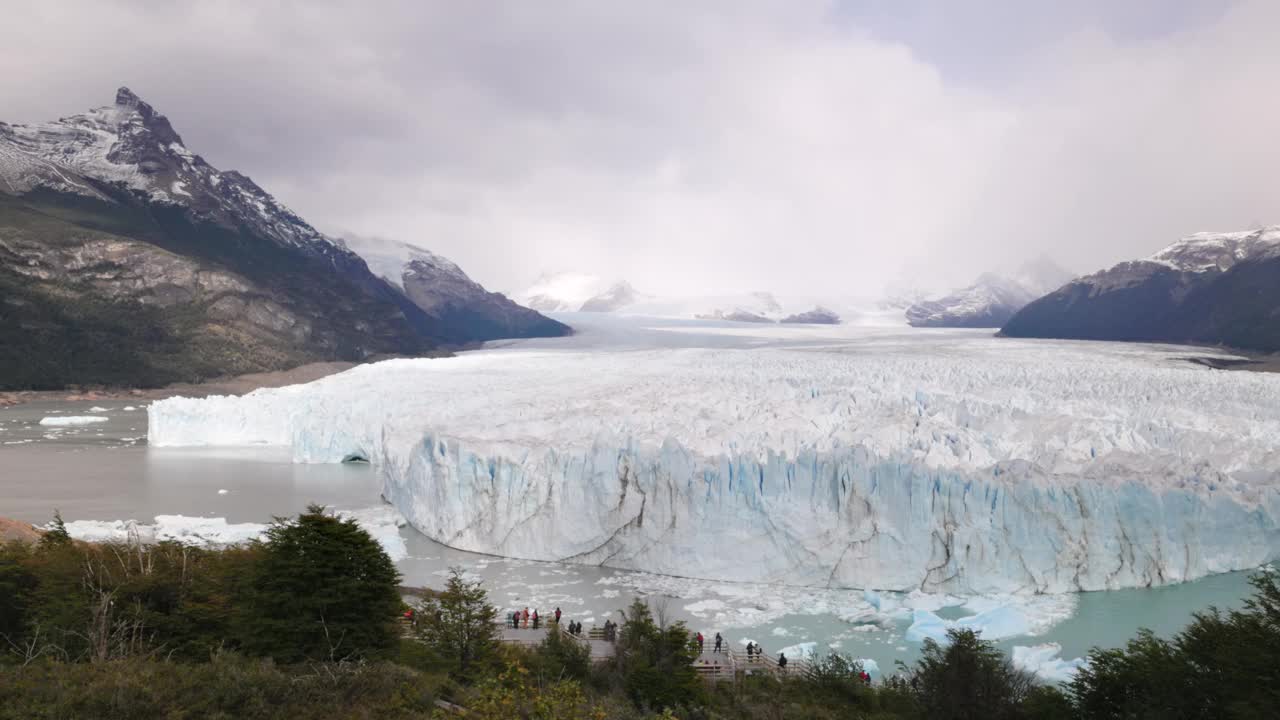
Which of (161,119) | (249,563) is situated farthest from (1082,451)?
(161,119)

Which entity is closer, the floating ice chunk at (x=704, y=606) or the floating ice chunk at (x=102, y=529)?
the floating ice chunk at (x=704, y=606)

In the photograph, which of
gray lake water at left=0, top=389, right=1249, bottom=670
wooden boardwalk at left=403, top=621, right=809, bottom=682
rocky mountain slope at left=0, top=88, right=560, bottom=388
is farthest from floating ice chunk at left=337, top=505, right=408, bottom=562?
rocky mountain slope at left=0, top=88, right=560, bottom=388

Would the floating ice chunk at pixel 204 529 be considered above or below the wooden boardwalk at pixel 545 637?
above

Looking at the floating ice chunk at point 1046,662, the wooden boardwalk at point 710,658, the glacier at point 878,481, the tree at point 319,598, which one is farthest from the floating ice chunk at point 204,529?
the floating ice chunk at point 1046,662

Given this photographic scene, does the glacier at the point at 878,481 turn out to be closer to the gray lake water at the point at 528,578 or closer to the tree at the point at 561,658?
the gray lake water at the point at 528,578

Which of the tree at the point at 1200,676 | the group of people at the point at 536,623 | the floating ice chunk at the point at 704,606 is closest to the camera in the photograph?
the tree at the point at 1200,676

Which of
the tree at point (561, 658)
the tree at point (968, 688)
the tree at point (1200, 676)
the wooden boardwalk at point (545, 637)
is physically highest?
the tree at point (1200, 676)

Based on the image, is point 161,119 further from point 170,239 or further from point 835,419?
point 835,419
